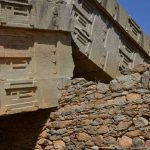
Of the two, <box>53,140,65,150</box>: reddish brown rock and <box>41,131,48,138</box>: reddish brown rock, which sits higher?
<box>41,131,48,138</box>: reddish brown rock

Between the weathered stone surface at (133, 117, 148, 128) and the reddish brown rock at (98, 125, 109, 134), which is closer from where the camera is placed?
the weathered stone surface at (133, 117, 148, 128)

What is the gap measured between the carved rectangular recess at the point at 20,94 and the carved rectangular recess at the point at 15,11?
97 centimetres

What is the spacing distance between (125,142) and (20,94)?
6.14 feet

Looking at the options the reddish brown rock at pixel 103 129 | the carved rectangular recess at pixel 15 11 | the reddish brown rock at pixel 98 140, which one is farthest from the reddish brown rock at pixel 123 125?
the carved rectangular recess at pixel 15 11

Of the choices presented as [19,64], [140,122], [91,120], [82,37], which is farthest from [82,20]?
[140,122]

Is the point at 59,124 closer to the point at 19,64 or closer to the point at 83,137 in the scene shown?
the point at 83,137

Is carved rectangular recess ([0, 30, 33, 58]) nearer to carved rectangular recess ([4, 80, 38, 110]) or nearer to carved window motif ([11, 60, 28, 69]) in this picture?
carved window motif ([11, 60, 28, 69])

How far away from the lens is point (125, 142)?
606cm

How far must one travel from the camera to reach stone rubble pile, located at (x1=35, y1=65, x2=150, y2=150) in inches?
237

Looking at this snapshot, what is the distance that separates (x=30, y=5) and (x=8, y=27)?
0.58 metres

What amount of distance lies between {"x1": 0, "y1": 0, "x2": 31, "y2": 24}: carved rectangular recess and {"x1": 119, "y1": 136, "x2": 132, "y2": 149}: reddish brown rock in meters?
2.43

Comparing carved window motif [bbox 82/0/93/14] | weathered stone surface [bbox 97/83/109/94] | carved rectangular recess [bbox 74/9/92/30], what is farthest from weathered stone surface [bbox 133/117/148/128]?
carved window motif [bbox 82/0/93/14]

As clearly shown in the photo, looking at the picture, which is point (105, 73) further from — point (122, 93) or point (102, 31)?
point (122, 93)

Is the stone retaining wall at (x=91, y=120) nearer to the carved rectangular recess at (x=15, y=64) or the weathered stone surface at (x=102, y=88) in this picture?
the weathered stone surface at (x=102, y=88)
